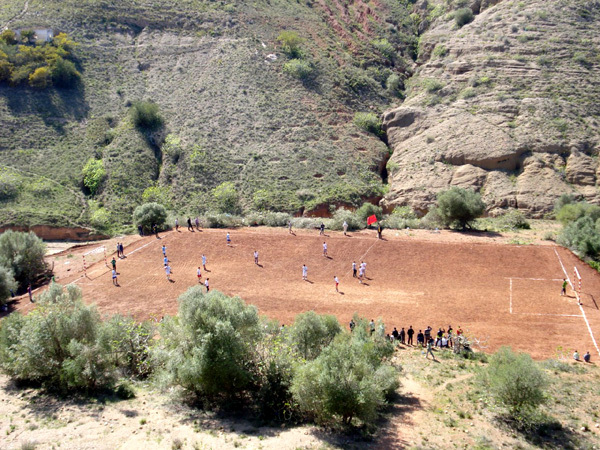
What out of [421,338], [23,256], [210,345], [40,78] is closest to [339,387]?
[210,345]

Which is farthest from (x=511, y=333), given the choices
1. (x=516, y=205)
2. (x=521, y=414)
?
(x=516, y=205)

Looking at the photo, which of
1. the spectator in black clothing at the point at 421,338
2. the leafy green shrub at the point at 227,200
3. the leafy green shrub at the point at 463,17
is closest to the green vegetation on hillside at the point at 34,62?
the leafy green shrub at the point at 227,200

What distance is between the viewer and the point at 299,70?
53.6 meters

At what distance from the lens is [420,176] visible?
42.4m

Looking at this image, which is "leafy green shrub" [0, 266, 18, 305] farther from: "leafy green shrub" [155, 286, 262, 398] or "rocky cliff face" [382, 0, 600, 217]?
"rocky cliff face" [382, 0, 600, 217]

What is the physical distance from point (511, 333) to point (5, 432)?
19.2m

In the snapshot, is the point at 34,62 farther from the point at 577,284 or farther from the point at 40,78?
the point at 577,284

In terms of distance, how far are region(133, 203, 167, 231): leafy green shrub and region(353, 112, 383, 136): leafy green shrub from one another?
2164cm

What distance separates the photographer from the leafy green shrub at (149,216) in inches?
1465

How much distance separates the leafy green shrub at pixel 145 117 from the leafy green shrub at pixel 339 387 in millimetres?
38244

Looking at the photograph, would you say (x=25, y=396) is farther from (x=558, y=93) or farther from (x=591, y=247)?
(x=558, y=93)

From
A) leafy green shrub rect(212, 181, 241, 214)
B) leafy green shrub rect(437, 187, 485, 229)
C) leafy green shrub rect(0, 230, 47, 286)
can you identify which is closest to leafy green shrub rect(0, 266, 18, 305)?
Answer: leafy green shrub rect(0, 230, 47, 286)

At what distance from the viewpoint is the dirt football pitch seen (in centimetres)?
2384

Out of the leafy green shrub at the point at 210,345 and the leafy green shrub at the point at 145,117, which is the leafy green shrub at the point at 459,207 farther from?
the leafy green shrub at the point at 145,117
